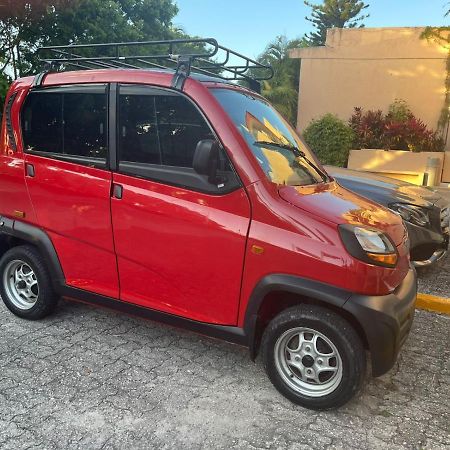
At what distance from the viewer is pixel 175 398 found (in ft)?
9.30

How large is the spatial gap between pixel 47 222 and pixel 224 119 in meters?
1.67

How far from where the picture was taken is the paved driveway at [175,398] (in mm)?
2498

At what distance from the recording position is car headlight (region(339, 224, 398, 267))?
2566mm

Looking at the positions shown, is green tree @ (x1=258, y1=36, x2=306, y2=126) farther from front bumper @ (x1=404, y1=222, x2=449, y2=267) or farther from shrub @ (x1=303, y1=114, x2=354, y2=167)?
front bumper @ (x1=404, y1=222, x2=449, y2=267)

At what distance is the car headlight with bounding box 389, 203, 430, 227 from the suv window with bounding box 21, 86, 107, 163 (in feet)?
9.95

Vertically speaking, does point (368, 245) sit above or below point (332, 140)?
below

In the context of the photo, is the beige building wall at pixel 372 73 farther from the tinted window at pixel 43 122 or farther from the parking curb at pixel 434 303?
the tinted window at pixel 43 122

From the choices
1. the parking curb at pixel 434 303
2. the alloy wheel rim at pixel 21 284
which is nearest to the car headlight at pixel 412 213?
the parking curb at pixel 434 303

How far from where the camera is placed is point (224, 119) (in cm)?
287

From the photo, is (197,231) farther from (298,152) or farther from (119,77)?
(119,77)

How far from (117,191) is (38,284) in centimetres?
122

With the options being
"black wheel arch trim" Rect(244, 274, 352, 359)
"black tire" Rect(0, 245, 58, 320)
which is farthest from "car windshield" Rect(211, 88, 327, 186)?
"black tire" Rect(0, 245, 58, 320)

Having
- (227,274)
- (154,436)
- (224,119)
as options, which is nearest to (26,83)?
(224,119)

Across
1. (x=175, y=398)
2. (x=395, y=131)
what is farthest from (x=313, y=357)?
(x=395, y=131)
